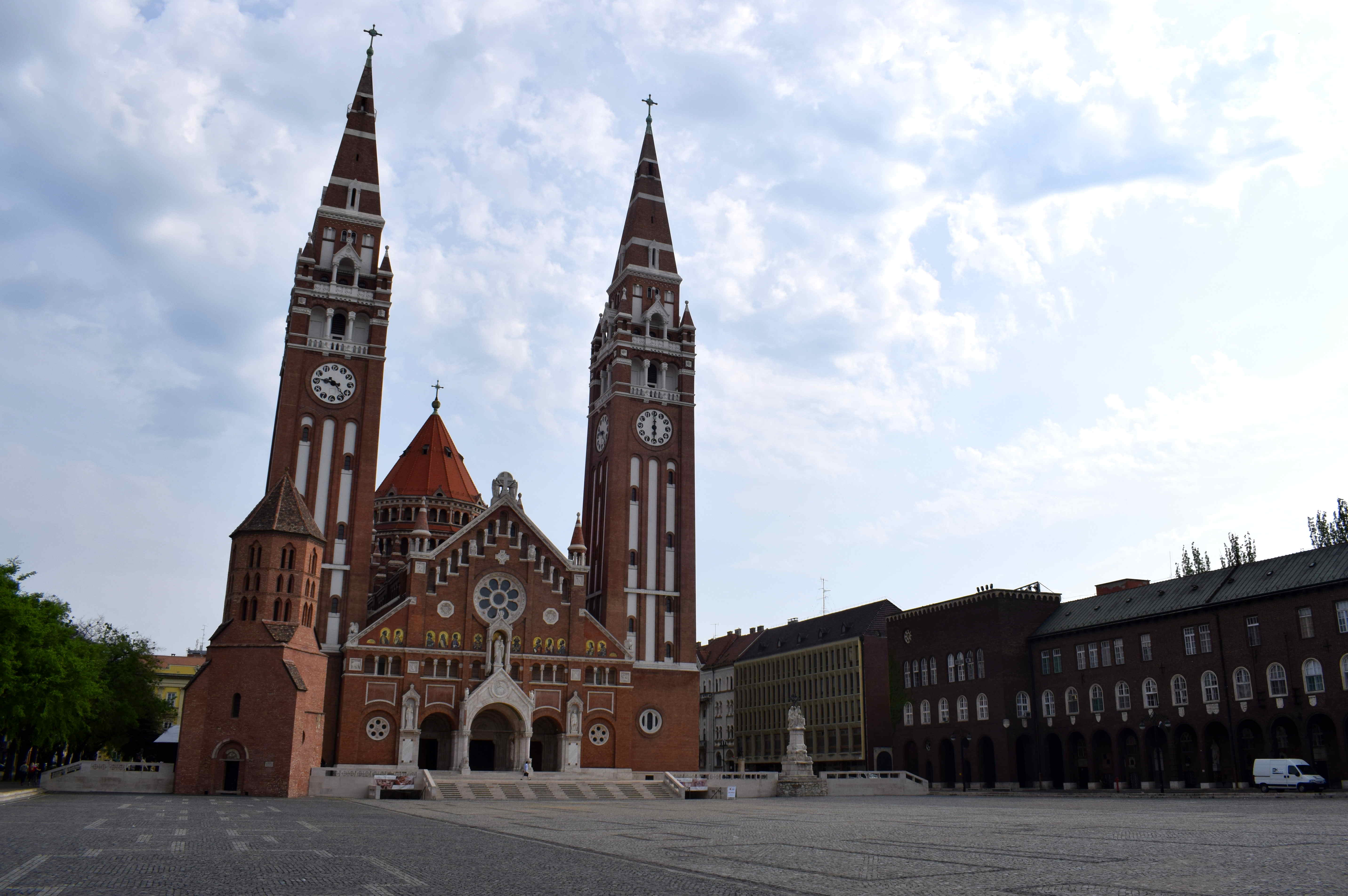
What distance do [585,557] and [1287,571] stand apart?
41049 millimetres

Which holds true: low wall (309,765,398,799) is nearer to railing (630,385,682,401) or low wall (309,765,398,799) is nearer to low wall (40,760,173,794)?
low wall (40,760,173,794)

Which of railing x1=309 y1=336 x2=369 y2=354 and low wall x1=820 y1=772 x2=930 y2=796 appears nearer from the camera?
low wall x1=820 y1=772 x2=930 y2=796

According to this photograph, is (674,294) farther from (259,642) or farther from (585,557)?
(259,642)

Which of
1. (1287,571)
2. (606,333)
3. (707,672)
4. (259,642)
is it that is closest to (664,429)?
(606,333)

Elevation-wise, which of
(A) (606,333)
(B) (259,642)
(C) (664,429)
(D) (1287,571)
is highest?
(A) (606,333)

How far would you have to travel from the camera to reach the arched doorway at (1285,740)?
53250 mm

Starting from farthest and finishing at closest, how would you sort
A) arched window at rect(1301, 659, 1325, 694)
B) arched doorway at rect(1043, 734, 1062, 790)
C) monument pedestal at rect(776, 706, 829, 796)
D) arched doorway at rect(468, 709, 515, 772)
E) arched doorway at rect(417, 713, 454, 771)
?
arched doorway at rect(1043, 734, 1062, 790), arched doorway at rect(468, 709, 515, 772), arched doorway at rect(417, 713, 454, 771), monument pedestal at rect(776, 706, 829, 796), arched window at rect(1301, 659, 1325, 694)

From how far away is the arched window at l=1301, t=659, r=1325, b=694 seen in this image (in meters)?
51.7

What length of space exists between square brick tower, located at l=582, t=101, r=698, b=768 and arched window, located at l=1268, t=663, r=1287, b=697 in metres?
32.9

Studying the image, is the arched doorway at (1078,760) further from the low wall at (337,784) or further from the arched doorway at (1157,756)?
the low wall at (337,784)

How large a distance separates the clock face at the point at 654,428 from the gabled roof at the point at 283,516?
77.3 feet

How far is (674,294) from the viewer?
3059 inches

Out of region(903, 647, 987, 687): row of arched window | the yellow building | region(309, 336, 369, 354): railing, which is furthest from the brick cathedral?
the yellow building

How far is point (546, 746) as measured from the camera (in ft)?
215
